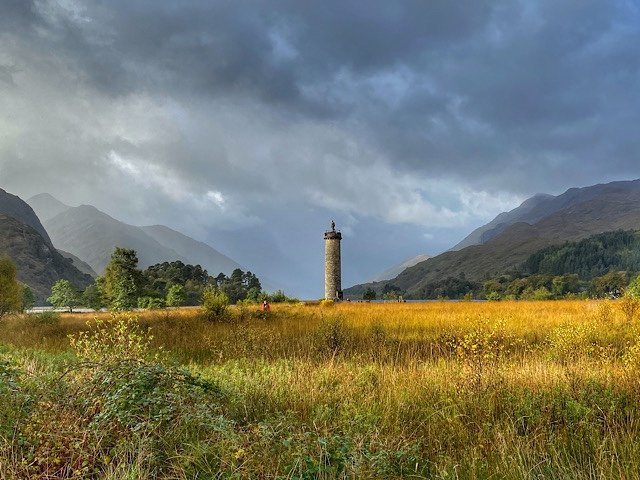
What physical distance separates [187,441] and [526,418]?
4.03 m

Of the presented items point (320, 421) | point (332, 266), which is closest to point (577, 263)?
point (332, 266)

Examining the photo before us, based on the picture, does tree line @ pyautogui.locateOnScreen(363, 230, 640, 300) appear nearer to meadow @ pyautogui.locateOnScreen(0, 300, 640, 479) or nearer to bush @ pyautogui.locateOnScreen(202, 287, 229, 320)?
bush @ pyautogui.locateOnScreen(202, 287, 229, 320)

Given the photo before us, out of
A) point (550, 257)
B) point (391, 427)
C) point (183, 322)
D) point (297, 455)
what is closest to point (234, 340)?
point (183, 322)

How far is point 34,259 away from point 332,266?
13695 centimetres

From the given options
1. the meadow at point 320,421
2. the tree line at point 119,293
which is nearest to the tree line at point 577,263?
the tree line at point 119,293

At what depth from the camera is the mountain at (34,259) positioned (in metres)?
135

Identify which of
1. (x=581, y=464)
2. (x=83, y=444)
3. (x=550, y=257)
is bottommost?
(x=581, y=464)

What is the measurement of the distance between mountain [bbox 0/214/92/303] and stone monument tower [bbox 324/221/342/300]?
11194 cm

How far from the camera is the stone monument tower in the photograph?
43.5 m

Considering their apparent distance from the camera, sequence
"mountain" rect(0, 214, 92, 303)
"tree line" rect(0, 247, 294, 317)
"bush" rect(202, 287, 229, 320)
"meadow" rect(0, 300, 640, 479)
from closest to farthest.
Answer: "meadow" rect(0, 300, 640, 479)
"bush" rect(202, 287, 229, 320)
"tree line" rect(0, 247, 294, 317)
"mountain" rect(0, 214, 92, 303)

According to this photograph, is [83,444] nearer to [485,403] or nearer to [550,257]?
[485,403]

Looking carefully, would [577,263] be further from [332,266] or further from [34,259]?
[34,259]

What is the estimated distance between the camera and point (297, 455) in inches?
154

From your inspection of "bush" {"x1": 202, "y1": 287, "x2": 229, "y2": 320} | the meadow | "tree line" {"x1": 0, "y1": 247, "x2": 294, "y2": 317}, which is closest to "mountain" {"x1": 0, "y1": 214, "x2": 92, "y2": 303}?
"tree line" {"x1": 0, "y1": 247, "x2": 294, "y2": 317}
